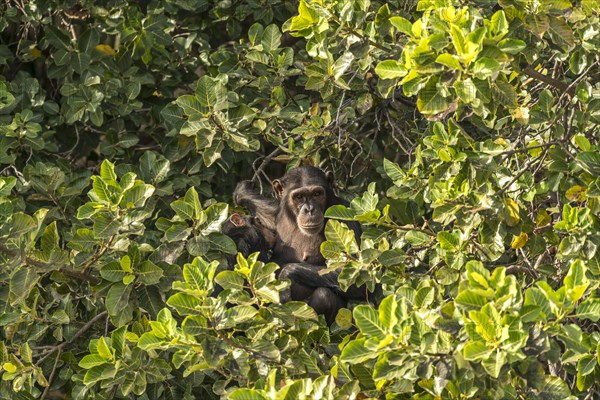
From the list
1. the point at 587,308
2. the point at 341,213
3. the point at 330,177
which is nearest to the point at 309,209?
the point at 330,177

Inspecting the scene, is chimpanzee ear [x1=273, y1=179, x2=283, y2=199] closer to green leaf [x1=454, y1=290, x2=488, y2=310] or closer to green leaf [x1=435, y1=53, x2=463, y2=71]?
green leaf [x1=435, y1=53, x2=463, y2=71]

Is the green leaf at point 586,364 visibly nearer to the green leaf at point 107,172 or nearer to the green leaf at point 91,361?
Result: the green leaf at point 91,361

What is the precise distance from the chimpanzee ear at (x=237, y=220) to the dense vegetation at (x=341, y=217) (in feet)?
1.36

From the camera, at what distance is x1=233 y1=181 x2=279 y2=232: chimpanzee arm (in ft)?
29.6

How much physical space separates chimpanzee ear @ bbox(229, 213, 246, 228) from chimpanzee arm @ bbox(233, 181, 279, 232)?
0.33 metres

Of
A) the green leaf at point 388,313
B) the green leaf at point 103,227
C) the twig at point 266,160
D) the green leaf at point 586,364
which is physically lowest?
the twig at point 266,160

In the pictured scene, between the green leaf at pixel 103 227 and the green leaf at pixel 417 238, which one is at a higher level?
the green leaf at pixel 103 227

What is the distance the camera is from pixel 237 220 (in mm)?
8648

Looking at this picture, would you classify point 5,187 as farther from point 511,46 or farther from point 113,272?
point 511,46

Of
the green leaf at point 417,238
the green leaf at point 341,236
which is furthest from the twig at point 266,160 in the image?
the green leaf at point 417,238

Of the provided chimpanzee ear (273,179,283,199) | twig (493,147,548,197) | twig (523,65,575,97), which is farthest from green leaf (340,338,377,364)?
chimpanzee ear (273,179,283,199)

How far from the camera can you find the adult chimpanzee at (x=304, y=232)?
28.1 ft

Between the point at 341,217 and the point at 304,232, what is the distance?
1.71 m

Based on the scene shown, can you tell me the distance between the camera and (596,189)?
6500 mm
